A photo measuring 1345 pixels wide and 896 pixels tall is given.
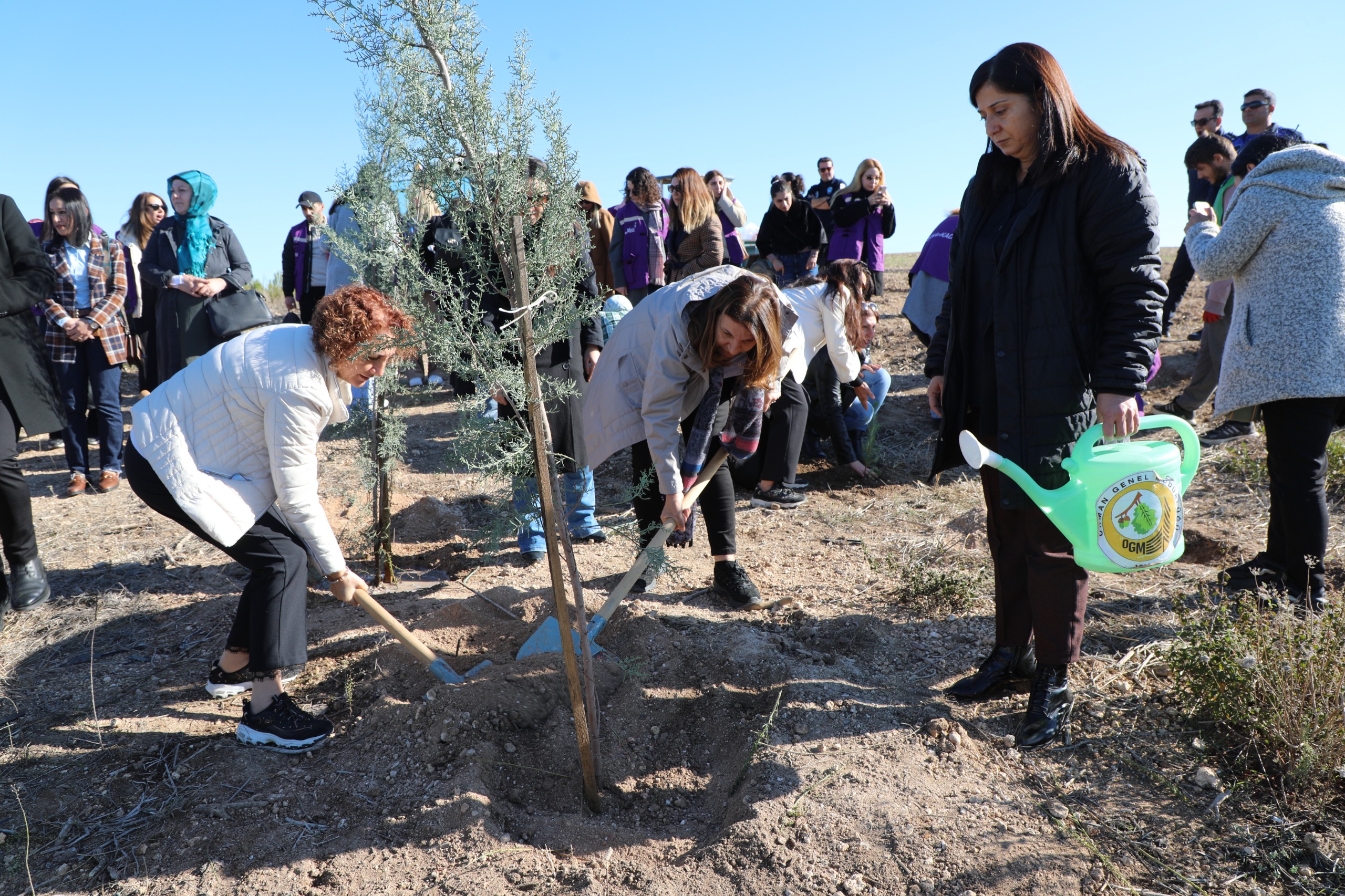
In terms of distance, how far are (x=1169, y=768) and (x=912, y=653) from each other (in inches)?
36.7

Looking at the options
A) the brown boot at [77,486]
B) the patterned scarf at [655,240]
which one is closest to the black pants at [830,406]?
the patterned scarf at [655,240]

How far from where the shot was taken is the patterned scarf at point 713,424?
10.2 feet

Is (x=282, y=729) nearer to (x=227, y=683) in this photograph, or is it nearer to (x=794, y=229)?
(x=227, y=683)

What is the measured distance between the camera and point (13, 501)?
357 cm

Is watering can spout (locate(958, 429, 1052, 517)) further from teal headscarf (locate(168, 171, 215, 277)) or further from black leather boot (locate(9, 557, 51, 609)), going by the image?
teal headscarf (locate(168, 171, 215, 277))

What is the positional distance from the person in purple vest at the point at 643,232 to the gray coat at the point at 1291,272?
13.7 ft

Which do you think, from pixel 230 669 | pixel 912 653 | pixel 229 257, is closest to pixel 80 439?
pixel 229 257

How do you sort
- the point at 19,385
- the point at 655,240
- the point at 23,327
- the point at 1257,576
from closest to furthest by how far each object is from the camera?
the point at 1257,576 < the point at 19,385 < the point at 23,327 < the point at 655,240

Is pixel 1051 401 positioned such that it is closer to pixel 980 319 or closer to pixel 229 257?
pixel 980 319

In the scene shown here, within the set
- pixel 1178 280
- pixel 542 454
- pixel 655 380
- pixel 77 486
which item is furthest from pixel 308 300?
pixel 1178 280

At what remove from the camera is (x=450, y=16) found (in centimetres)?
204

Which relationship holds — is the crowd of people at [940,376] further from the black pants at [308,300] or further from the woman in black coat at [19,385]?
the black pants at [308,300]

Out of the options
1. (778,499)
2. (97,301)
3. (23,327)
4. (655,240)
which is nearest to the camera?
(23,327)

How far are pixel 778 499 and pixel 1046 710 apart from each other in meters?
2.84
